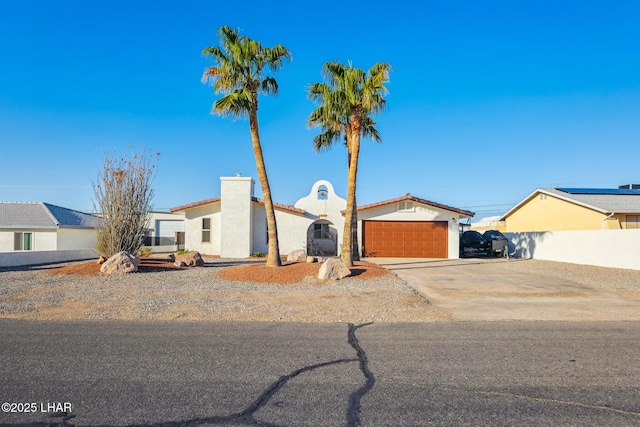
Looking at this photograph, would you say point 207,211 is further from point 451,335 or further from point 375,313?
point 451,335

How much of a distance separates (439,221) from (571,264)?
691 cm

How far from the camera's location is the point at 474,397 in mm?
4426

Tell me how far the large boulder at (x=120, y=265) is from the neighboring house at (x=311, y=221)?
8677 mm

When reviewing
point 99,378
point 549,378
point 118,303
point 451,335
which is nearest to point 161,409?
point 99,378

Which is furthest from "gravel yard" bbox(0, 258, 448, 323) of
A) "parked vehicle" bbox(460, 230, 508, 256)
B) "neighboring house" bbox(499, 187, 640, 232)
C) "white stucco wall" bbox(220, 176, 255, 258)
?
"neighboring house" bbox(499, 187, 640, 232)

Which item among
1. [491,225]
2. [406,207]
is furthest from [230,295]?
[491,225]

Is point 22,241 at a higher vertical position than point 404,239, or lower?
lower

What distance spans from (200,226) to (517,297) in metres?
18.8

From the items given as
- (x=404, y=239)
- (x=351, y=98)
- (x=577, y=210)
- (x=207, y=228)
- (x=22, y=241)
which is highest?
(x=351, y=98)

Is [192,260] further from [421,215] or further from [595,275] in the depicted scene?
[595,275]

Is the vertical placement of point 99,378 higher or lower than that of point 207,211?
lower

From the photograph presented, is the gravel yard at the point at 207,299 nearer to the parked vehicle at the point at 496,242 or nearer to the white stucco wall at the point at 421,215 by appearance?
the white stucco wall at the point at 421,215

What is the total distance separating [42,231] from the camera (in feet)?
94.9

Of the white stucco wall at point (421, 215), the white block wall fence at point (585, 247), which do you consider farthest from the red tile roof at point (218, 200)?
the white block wall fence at point (585, 247)
